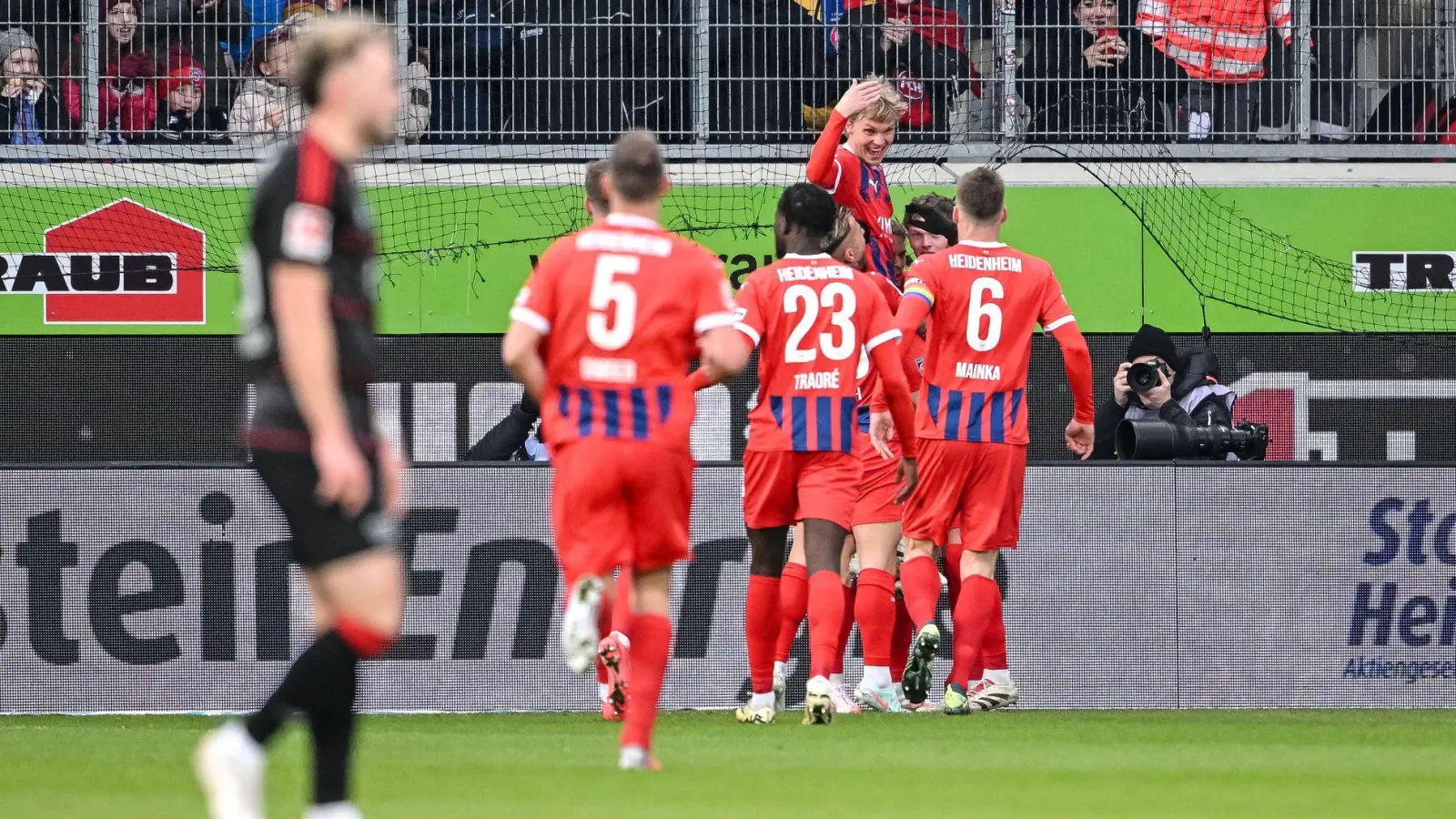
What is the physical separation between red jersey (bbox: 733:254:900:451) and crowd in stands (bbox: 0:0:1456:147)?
200 inches

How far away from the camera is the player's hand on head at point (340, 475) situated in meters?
3.96

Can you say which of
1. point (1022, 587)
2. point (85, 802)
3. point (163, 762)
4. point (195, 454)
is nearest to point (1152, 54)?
point (1022, 587)

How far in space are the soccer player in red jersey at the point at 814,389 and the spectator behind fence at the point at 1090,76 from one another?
549 centimetres

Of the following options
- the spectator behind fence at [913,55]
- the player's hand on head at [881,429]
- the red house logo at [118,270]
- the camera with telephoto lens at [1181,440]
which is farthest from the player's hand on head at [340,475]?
the spectator behind fence at [913,55]

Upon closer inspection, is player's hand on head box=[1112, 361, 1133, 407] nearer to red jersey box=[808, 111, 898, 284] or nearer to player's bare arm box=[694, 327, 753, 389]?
red jersey box=[808, 111, 898, 284]

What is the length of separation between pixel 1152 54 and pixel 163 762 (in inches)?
333

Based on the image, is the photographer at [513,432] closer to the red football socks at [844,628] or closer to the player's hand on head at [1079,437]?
the red football socks at [844,628]

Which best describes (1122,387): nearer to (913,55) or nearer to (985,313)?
(985,313)

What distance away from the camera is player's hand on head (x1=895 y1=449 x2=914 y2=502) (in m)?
8.02

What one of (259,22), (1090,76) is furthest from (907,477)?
(259,22)

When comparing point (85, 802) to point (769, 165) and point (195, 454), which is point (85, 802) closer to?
point (195, 454)

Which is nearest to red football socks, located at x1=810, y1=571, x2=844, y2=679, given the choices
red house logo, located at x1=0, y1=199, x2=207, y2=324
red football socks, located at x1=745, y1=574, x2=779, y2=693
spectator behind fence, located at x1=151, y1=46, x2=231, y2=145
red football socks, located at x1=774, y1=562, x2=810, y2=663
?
red football socks, located at x1=745, y1=574, x2=779, y2=693

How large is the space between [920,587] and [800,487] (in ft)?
3.38

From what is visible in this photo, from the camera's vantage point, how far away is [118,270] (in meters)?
12.7
